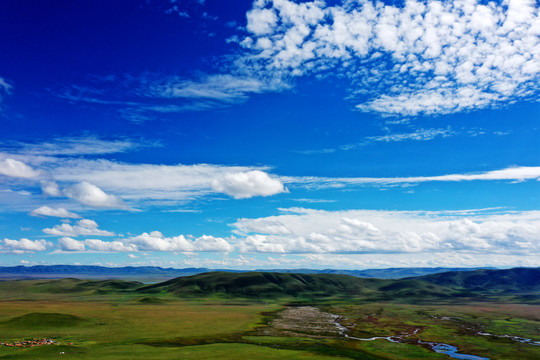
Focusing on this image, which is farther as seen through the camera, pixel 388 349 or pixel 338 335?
pixel 338 335

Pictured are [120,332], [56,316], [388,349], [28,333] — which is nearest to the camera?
[388,349]

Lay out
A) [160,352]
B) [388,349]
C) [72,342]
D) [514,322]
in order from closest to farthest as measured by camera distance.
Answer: [160,352]
[72,342]
[388,349]
[514,322]

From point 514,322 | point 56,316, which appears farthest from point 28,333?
point 514,322

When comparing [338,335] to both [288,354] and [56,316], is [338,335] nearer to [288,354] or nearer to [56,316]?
[288,354]

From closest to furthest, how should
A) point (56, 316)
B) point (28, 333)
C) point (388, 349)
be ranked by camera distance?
point (388, 349) → point (28, 333) → point (56, 316)

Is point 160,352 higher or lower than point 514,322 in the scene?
higher

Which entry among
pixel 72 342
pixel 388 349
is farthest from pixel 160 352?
pixel 388 349

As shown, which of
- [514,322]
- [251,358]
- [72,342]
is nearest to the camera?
[251,358]

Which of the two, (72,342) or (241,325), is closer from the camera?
(72,342)

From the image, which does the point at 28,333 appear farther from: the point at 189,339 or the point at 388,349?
the point at 388,349
